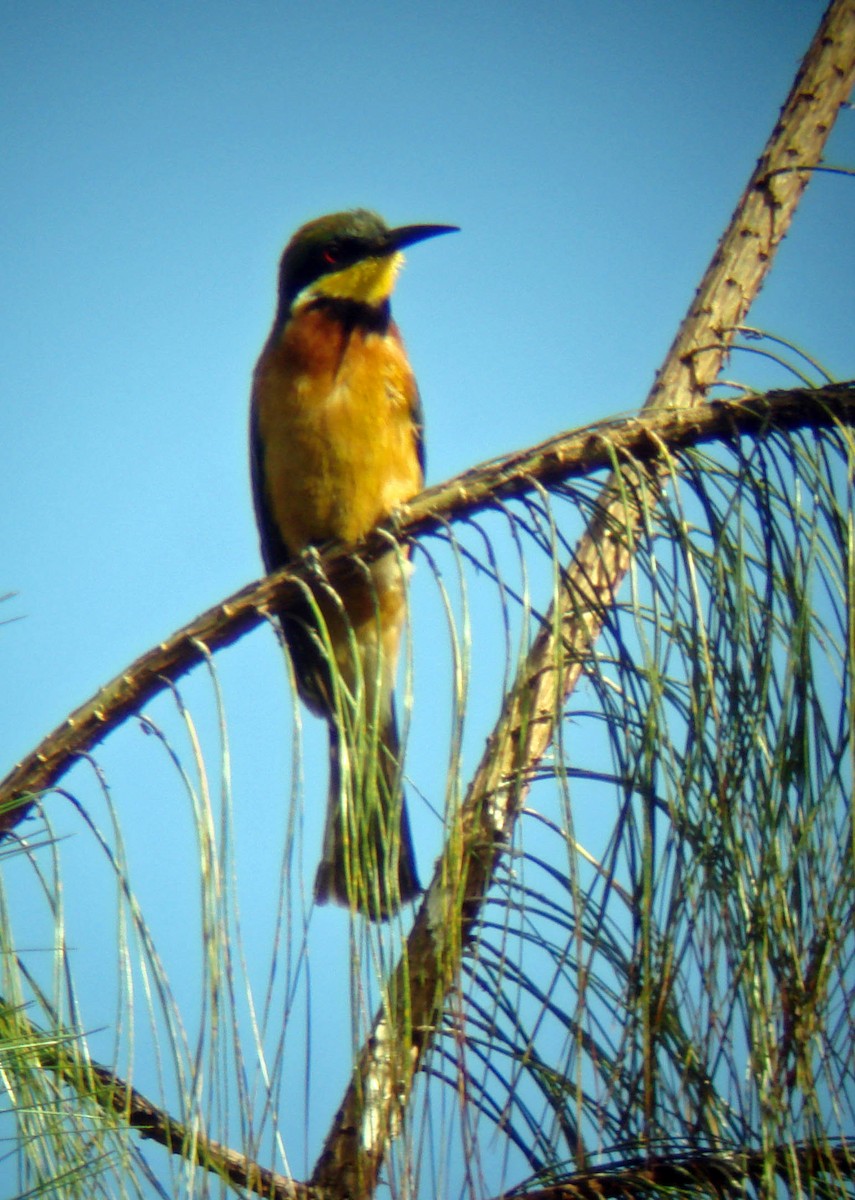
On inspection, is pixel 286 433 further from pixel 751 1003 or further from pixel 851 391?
pixel 751 1003

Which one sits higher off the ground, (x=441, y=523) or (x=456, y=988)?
(x=441, y=523)

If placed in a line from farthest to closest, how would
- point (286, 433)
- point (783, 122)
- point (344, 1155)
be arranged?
point (286, 433)
point (783, 122)
point (344, 1155)

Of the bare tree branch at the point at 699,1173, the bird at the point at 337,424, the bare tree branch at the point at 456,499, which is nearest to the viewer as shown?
the bare tree branch at the point at 699,1173

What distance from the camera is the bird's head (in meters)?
3.47

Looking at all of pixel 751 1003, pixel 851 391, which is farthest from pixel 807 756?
pixel 851 391

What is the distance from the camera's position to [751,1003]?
4.48 feet

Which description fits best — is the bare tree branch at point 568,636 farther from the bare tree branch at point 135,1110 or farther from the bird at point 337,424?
the bird at point 337,424

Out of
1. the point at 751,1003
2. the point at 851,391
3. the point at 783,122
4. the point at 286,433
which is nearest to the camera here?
the point at 751,1003

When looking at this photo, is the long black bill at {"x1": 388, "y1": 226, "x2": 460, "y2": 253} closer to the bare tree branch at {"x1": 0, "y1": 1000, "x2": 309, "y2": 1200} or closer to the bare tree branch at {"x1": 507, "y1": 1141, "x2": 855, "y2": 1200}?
the bare tree branch at {"x1": 0, "y1": 1000, "x2": 309, "y2": 1200}

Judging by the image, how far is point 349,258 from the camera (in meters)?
3.51

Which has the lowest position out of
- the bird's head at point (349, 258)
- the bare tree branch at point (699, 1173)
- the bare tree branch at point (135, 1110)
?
the bare tree branch at point (699, 1173)

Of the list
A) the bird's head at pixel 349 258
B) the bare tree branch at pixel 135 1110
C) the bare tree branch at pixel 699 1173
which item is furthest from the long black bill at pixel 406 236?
the bare tree branch at pixel 699 1173

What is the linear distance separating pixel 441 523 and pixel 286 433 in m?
1.62

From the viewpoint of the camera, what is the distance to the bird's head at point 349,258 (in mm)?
3467
